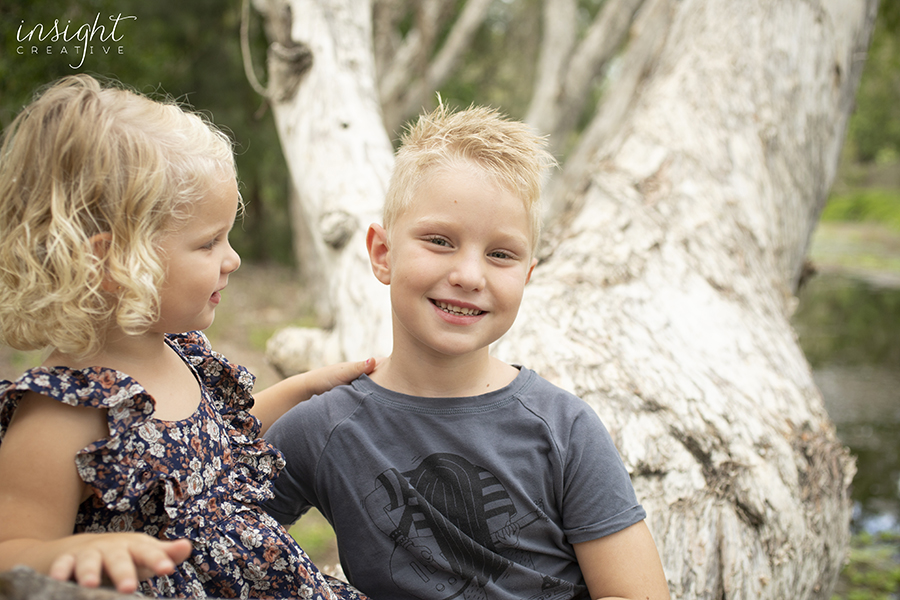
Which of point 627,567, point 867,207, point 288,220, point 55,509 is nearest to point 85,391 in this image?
point 55,509

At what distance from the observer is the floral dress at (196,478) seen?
3.83 ft

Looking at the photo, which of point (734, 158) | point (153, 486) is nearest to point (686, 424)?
point (153, 486)

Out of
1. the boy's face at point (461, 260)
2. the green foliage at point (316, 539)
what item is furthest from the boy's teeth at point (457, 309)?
the green foliage at point (316, 539)

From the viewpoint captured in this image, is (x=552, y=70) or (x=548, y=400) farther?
(x=552, y=70)

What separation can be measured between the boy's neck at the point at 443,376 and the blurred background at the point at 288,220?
2.50 feet

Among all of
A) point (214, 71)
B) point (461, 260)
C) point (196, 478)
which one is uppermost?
point (214, 71)

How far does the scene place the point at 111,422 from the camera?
117 centimetres

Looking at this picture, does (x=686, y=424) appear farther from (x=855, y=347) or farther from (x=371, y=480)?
(x=855, y=347)

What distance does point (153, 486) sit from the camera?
1233 millimetres

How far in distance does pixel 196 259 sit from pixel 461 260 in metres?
0.52

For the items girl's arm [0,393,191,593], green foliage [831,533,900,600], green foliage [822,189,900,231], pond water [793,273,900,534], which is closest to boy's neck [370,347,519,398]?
girl's arm [0,393,191,593]

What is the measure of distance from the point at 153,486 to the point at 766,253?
2930mm

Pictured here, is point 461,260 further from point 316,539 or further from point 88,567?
point 316,539

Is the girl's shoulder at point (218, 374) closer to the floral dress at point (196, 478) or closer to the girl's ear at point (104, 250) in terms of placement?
the floral dress at point (196, 478)
